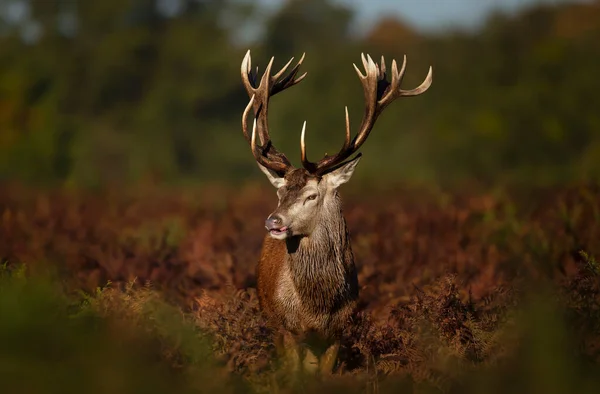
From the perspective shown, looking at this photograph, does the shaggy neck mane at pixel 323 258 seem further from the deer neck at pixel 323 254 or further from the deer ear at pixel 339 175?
the deer ear at pixel 339 175

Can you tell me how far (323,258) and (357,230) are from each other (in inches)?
256

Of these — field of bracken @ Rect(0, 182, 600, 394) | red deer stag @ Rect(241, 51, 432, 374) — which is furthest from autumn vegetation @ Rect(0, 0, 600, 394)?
red deer stag @ Rect(241, 51, 432, 374)

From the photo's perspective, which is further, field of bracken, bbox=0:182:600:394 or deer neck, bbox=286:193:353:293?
deer neck, bbox=286:193:353:293

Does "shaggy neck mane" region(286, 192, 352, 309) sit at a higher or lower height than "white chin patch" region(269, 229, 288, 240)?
lower

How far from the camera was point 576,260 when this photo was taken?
10.5 meters

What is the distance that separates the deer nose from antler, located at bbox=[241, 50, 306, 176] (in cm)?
62

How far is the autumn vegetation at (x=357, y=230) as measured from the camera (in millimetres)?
5727

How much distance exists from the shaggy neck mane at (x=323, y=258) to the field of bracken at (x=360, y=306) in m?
0.33

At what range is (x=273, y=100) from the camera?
4625 cm

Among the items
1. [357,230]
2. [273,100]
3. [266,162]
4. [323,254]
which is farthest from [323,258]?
[273,100]

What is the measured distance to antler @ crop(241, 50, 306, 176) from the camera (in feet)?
28.8

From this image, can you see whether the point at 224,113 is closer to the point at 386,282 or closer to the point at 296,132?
the point at 296,132

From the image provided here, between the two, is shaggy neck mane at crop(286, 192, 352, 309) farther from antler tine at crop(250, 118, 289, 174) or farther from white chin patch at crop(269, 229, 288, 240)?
antler tine at crop(250, 118, 289, 174)

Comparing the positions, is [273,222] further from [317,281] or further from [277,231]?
[317,281]
